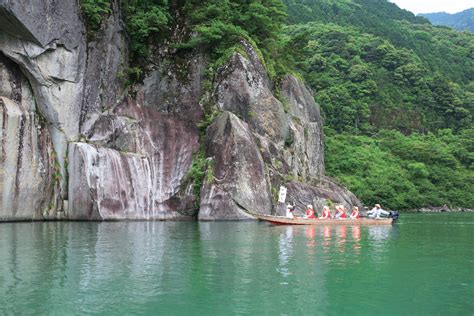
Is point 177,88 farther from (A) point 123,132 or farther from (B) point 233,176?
(B) point 233,176

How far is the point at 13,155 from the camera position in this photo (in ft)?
84.9

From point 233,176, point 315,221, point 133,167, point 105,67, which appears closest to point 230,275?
point 315,221

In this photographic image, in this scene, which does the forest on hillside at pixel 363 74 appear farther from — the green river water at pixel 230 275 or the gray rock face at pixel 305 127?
the green river water at pixel 230 275

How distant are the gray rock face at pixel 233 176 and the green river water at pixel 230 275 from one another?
1005 cm

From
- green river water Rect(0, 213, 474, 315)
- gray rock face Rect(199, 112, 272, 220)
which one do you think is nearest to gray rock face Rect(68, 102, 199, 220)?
gray rock face Rect(199, 112, 272, 220)

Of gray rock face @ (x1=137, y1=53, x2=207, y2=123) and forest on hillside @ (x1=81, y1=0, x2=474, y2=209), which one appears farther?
forest on hillside @ (x1=81, y1=0, x2=474, y2=209)

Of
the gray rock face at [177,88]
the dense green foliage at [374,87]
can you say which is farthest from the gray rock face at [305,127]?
the dense green foliage at [374,87]

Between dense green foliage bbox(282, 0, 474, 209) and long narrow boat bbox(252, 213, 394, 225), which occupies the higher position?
dense green foliage bbox(282, 0, 474, 209)

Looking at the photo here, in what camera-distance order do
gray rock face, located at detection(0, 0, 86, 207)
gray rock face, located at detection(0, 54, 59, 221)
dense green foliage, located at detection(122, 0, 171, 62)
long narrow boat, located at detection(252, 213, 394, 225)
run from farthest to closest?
dense green foliage, located at detection(122, 0, 171, 62), long narrow boat, located at detection(252, 213, 394, 225), gray rock face, located at detection(0, 0, 86, 207), gray rock face, located at detection(0, 54, 59, 221)

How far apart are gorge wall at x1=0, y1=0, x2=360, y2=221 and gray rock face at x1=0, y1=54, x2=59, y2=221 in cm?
6

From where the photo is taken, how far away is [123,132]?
30.8 metres

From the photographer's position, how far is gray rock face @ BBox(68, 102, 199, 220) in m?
27.7

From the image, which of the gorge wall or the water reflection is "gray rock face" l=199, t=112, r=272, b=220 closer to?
the gorge wall

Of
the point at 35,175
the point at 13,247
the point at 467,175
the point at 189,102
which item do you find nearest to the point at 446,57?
the point at 467,175
